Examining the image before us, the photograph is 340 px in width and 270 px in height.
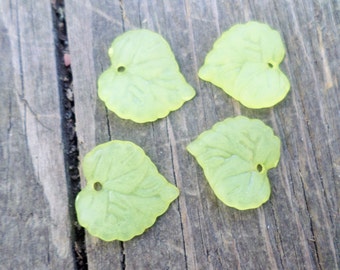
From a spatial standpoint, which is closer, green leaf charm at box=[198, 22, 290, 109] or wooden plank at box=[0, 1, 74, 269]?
wooden plank at box=[0, 1, 74, 269]

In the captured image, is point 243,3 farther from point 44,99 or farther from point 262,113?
point 44,99

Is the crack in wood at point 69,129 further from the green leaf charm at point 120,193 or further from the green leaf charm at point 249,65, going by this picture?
the green leaf charm at point 249,65

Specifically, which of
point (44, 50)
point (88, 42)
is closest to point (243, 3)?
point (88, 42)

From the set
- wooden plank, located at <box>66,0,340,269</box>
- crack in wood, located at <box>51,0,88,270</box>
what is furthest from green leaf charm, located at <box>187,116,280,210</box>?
crack in wood, located at <box>51,0,88,270</box>

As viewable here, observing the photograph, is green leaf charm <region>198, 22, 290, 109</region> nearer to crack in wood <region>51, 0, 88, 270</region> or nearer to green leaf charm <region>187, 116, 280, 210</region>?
green leaf charm <region>187, 116, 280, 210</region>

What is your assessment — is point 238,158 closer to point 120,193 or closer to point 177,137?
point 177,137

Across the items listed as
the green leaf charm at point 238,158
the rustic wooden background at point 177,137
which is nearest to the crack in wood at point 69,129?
the rustic wooden background at point 177,137
